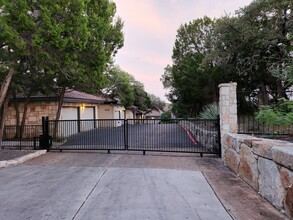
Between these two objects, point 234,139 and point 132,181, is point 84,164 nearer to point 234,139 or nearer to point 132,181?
point 132,181

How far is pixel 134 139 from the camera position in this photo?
9.45 meters

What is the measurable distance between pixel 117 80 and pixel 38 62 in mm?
17605

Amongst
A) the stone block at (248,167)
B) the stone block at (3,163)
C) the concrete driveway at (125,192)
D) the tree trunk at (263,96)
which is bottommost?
the concrete driveway at (125,192)

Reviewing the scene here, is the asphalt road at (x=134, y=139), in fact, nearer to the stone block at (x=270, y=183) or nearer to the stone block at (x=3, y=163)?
the stone block at (x=3, y=163)

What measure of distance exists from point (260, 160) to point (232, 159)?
1.75 m

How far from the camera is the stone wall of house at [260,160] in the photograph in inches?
127

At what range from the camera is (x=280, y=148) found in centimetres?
346

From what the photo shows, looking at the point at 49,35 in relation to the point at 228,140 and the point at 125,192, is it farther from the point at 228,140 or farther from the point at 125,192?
the point at 228,140

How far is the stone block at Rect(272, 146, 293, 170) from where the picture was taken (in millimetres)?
3070

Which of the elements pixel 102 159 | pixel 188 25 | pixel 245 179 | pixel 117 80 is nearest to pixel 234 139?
pixel 245 179

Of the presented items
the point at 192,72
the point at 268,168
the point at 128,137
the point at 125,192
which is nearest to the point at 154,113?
the point at 192,72

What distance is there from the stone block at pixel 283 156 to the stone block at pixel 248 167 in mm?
826

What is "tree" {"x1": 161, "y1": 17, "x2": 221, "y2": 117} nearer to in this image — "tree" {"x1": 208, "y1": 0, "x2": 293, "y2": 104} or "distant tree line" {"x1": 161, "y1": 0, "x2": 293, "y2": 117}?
"distant tree line" {"x1": 161, "y1": 0, "x2": 293, "y2": 117}

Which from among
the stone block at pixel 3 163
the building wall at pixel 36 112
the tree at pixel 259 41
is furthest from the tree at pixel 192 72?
the stone block at pixel 3 163
